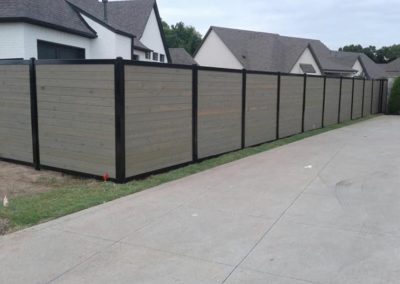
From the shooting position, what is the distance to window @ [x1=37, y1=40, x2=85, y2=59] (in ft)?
61.3

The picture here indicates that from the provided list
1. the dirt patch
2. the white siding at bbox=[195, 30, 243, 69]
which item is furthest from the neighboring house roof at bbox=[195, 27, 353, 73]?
the dirt patch

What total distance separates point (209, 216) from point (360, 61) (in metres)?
59.6

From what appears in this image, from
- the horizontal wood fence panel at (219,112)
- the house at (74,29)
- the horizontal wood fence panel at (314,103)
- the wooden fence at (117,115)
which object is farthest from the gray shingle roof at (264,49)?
the wooden fence at (117,115)

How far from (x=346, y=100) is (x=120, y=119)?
1628cm

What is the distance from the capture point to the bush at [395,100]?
27.3m

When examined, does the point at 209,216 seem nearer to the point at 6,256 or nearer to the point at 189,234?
the point at 189,234

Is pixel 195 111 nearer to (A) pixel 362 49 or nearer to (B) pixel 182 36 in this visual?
(B) pixel 182 36

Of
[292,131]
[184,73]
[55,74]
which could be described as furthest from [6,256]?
[292,131]

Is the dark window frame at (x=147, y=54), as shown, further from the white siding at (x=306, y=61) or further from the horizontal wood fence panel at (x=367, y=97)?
the white siding at (x=306, y=61)

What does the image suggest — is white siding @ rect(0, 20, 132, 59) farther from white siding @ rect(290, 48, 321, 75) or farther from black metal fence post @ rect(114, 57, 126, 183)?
white siding @ rect(290, 48, 321, 75)

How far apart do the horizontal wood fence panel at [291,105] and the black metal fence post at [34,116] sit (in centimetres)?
777

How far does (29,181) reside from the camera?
7.63 m

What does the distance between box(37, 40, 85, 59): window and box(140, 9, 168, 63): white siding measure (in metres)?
9.51

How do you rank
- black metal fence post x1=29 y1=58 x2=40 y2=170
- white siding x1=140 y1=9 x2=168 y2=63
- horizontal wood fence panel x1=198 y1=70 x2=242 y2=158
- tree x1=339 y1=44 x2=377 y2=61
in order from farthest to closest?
tree x1=339 y1=44 x2=377 y2=61 < white siding x1=140 y1=9 x2=168 y2=63 < horizontal wood fence panel x1=198 y1=70 x2=242 y2=158 < black metal fence post x1=29 y1=58 x2=40 y2=170
